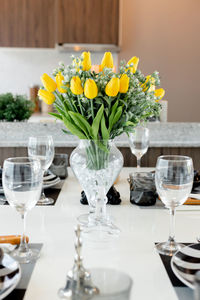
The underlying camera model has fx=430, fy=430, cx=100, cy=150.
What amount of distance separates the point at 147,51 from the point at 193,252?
422 centimetres

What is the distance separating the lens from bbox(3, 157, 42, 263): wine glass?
0.89 m

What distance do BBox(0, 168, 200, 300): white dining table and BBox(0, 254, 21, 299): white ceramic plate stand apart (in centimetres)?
4

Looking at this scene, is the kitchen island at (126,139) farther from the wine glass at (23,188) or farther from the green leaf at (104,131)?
the wine glass at (23,188)

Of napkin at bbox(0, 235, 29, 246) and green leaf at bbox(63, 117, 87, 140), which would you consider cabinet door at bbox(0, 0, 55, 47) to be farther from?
napkin at bbox(0, 235, 29, 246)

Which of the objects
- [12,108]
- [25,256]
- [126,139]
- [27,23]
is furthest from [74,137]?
[27,23]

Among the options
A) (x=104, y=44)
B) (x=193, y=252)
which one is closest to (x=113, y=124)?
(x=193, y=252)

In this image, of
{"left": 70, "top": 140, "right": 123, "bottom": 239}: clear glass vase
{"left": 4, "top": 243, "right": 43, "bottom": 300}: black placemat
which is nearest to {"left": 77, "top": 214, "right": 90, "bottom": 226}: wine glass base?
{"left": 70, "top": 140, "right": 123, "bottom": 239}: clear glass vase

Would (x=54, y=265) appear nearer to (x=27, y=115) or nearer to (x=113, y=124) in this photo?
(x=113, y=124)

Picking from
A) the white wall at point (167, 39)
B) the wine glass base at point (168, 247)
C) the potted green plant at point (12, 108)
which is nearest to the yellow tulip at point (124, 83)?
the wine glass base at point (168, 247)

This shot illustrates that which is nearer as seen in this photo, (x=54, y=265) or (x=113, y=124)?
(x=54, y=265)

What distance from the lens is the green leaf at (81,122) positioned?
116 cm

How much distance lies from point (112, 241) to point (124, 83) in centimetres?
41

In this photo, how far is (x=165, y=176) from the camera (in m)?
0.97

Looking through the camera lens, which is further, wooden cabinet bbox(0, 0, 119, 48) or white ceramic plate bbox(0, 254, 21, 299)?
wooden cabinet bbox(0, 0, 119, 48)
